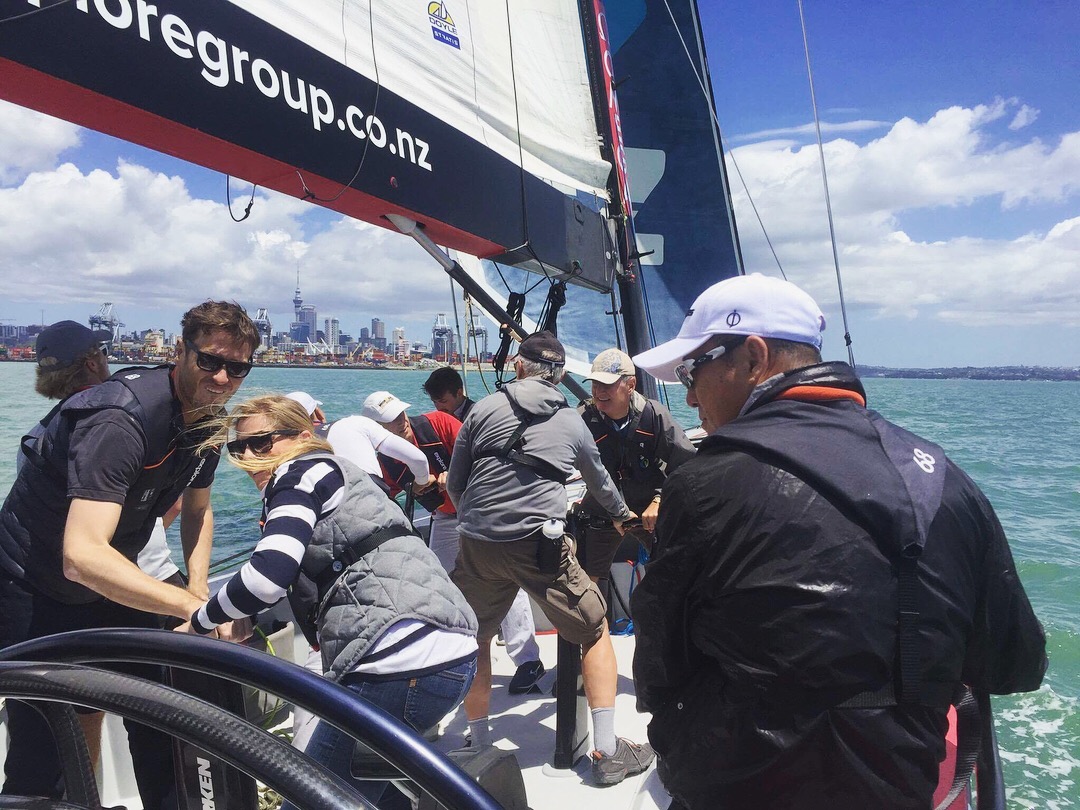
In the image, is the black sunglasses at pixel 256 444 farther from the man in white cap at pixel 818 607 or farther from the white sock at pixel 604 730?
the white sock at pixel 604 730

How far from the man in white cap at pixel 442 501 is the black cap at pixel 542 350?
2.11 feet

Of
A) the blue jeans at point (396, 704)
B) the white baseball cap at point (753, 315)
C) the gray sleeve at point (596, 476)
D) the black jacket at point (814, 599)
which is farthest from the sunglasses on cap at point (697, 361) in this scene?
the gray sleeve at point (596, 476)

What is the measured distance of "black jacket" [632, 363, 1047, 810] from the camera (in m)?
0.97

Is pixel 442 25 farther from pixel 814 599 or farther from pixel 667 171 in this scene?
pixel 667 171

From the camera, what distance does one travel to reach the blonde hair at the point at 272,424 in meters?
1.62

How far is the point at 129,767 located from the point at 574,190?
10.7 ft

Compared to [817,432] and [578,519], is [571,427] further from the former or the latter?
[817,432]

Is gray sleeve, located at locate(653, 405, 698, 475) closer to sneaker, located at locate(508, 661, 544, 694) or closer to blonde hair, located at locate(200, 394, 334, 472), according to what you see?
sneaker, located at locate(508, 661, 544, 694)

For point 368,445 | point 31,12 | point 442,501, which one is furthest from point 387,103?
point 442,501

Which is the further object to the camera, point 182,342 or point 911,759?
point 182,342

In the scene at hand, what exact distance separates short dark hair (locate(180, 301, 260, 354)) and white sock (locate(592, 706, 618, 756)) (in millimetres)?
1687

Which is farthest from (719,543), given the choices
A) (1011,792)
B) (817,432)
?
(1011,792)

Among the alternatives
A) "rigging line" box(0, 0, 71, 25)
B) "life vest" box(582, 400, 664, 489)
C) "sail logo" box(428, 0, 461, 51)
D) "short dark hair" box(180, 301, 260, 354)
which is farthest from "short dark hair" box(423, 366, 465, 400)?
"rigging line" box(0, 0, 71, 25)

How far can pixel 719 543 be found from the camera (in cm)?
102
